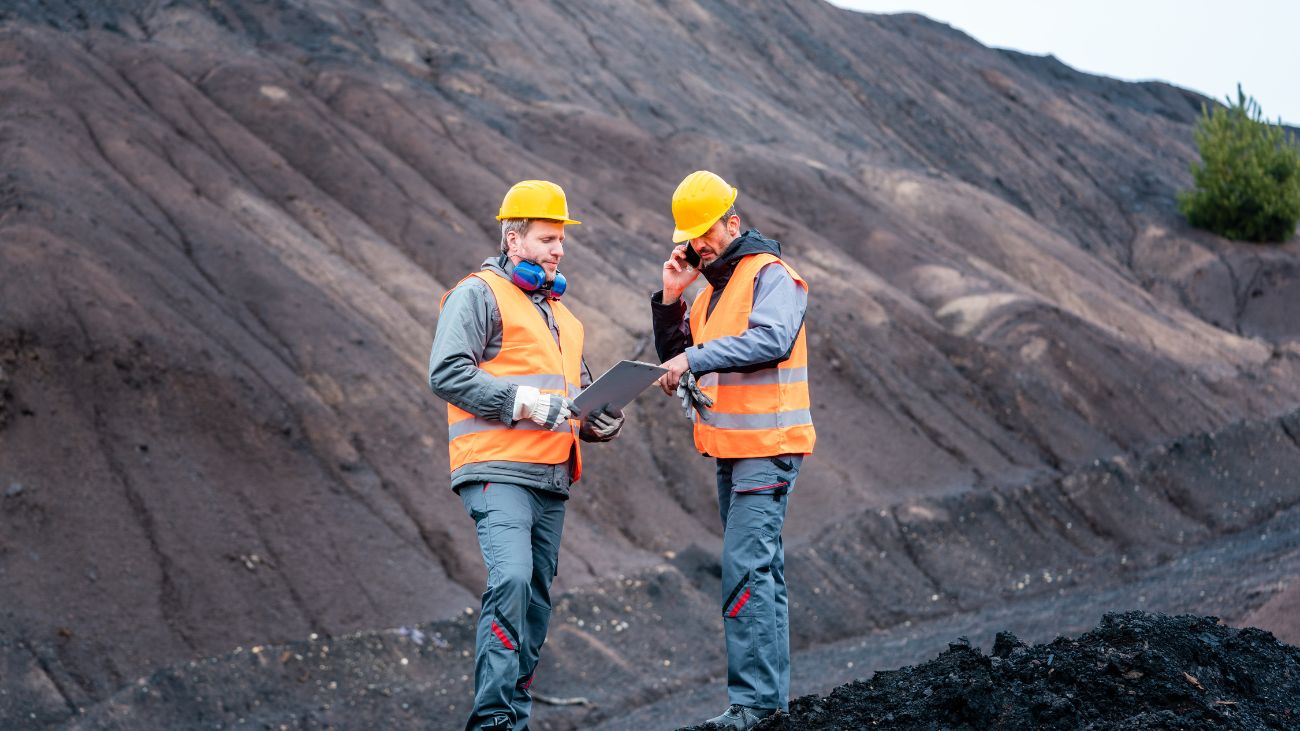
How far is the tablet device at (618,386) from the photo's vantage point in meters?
5.74

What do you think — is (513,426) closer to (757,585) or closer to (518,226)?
(518,226)

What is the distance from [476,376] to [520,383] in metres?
0.24

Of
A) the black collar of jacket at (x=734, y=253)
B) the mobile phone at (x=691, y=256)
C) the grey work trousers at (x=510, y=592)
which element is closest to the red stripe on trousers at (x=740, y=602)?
the grey work trousers at (x=510, y=592)

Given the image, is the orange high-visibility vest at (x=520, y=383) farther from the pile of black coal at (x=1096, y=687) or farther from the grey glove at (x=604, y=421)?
the pile of black coal at (x=1096, y=687)

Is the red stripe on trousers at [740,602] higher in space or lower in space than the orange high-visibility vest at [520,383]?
lower

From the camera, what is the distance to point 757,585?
19.6ft

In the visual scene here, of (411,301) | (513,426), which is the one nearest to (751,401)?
(513,426)

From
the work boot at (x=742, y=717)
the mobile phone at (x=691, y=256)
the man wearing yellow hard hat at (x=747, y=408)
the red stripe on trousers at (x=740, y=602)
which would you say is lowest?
the work boot at (x=742, y=717)

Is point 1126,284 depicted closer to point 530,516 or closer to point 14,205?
point 14,205

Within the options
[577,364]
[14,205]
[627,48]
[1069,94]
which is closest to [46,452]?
[14,205]

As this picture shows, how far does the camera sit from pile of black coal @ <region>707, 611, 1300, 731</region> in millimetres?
4941

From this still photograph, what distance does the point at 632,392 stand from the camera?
5.99 m

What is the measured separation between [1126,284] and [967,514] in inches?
563

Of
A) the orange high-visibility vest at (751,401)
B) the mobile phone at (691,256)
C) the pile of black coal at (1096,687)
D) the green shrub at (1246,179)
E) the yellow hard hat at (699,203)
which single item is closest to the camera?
the pile of black coal at (1096,687)
